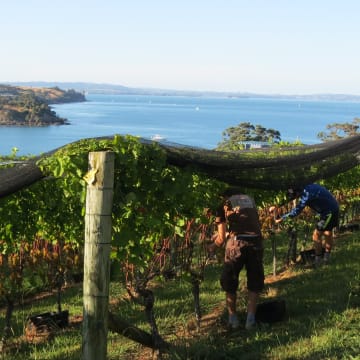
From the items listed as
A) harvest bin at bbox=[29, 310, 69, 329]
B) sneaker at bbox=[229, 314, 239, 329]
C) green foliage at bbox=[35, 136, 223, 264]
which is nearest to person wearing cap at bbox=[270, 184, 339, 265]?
sneaker at bbox=[229, 314, 239, 329]

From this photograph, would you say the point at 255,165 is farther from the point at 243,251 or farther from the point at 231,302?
the point at 231,302

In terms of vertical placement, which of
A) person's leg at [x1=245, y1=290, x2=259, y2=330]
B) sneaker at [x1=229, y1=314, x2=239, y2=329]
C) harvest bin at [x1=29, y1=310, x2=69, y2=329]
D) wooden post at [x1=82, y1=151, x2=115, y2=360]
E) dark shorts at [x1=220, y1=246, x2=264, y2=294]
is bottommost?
harvest bin at [x1=29, y1=310, x2=69, y2=329]

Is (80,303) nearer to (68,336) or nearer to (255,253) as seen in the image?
(68,336)

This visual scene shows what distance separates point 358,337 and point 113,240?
2.37 m

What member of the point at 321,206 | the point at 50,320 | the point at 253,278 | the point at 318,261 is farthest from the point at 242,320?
the point at 318,261

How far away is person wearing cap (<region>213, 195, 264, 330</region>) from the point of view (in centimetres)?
564

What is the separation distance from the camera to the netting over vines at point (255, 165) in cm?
438

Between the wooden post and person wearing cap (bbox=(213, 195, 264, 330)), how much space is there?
2098 mm

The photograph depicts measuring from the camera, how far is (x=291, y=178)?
6.11 meters

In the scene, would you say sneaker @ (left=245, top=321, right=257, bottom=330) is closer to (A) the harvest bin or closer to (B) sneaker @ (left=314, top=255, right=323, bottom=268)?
(A) the harvest bin

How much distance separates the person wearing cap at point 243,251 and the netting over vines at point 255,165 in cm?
29

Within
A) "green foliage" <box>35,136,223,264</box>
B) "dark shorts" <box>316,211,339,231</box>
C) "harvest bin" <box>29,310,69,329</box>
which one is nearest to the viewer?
"green foliage" <box>35,136,223,264</box>

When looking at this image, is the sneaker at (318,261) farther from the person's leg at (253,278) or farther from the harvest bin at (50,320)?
the harvest bin at (50,320)

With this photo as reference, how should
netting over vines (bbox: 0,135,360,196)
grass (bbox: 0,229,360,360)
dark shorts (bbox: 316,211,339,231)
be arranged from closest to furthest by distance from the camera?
netting over vines (bbox: 0,135,360,196)
grass (bbox: 0,229,360,360)
dark shorts (bbox: 316,211,339,231)
